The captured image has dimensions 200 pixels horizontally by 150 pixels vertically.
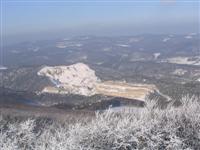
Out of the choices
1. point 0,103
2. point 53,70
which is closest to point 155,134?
point 0,103

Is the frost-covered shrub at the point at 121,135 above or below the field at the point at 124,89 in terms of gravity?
above

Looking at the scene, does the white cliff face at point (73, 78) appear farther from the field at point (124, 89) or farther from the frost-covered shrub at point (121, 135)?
the frost-covered shrub at point (121, 135)

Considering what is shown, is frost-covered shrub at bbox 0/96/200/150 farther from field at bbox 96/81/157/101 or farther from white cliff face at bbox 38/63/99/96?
white cliff face at bbox 38/63/99/96

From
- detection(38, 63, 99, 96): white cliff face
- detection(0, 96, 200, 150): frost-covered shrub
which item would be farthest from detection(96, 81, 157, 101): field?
detection(0, 96, 200, 150): frost-covered shrub

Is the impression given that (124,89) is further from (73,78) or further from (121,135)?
(121,135)

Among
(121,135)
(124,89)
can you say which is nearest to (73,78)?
(124,89)

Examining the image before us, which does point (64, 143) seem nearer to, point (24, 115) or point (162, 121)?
point (162, 121)

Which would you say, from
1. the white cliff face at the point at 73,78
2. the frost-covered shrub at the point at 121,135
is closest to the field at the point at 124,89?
the white cliff face at the point at 73,78
